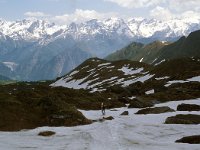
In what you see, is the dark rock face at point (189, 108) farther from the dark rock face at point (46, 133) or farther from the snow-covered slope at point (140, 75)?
the snow-covered slope at point (140, 75)

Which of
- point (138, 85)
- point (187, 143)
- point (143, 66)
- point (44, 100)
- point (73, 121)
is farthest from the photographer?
point (143, 66)

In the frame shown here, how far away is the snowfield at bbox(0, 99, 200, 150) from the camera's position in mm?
29000

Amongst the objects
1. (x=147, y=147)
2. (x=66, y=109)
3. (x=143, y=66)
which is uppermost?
(x=143, y=66)

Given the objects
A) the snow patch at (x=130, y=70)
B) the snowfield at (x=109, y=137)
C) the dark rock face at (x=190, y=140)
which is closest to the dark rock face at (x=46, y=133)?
the snowfield at (x=109, y=137)

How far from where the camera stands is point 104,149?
90.3 ft

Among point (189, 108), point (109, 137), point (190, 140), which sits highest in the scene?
point (189, 108)

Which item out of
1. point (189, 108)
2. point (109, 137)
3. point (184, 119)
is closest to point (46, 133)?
point (109, 137)

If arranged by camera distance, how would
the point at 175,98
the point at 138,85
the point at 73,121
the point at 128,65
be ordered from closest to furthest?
1. the point at 73,121
2. the point at 175,98
3. the point at 138,85
4. the point at 128,65

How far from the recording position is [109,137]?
32.5m

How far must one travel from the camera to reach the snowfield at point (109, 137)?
29000mm

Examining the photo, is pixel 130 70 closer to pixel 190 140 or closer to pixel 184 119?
pixel 184 119

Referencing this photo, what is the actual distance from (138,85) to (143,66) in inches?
2602

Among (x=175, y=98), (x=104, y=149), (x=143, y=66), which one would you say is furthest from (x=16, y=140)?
(x=143, y=66)

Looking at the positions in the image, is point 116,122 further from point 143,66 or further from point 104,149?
point 143,66
